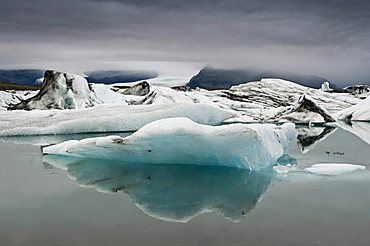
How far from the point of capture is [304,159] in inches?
353

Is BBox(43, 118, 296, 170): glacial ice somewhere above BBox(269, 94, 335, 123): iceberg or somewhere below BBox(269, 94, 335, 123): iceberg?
above

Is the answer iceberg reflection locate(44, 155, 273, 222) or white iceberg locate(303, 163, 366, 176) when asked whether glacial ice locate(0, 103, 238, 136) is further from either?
white iceberg locate(303, 163, 366, 176)

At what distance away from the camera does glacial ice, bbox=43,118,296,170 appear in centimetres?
704

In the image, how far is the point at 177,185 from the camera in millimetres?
6227

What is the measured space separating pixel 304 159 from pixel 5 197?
589 cm

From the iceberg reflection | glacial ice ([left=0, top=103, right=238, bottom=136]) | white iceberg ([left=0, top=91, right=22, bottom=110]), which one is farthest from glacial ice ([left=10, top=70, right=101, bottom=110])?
the iceberg reflection

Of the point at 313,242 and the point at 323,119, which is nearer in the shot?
the point at 313,242

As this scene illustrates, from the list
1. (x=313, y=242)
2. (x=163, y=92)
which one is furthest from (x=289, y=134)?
(x=163, y=92)

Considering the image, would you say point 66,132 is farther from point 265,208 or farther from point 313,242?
point 313,242

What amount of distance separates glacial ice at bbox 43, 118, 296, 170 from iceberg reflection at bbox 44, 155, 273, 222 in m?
0.16

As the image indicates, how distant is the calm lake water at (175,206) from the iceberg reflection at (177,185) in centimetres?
1

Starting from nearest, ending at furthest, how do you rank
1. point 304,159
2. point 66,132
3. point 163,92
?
point 304,159
point 66,132
point 163,92

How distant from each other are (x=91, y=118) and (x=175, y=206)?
30.1ft

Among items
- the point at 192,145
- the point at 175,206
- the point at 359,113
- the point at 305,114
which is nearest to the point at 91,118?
the point at 192,145
